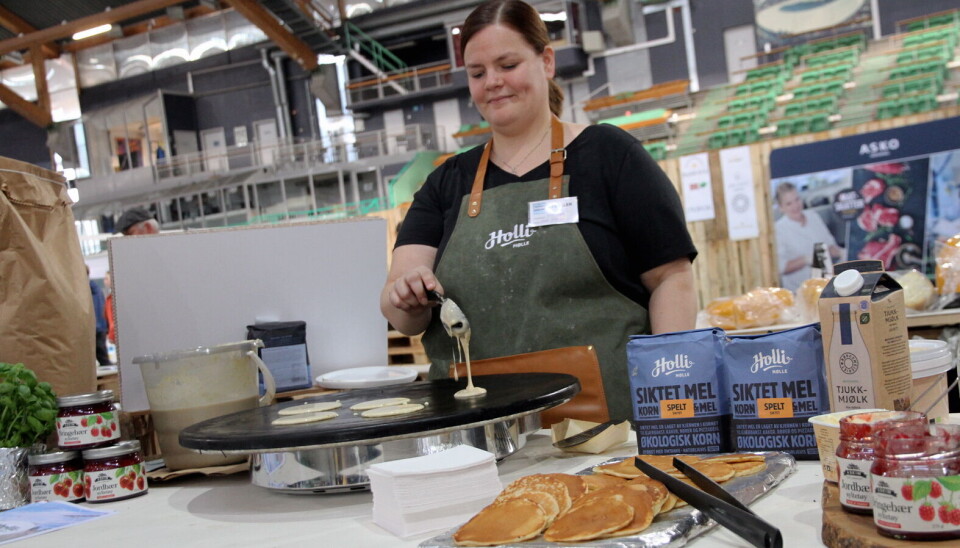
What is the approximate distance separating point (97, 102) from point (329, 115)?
6.07 m

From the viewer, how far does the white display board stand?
5.69 ft

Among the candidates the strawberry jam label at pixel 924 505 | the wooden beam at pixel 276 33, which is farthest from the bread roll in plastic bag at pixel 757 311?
the wooden beam at pixel 276 33

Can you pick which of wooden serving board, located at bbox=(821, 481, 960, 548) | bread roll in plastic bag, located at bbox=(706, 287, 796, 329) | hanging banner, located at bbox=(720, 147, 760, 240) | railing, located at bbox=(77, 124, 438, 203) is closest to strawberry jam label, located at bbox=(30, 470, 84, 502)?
wooden serving board, located at bbox=(821, 481, 960, 548)

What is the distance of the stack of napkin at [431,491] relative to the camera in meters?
1.00

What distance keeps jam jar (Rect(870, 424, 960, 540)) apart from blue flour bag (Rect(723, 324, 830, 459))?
1.07 feet

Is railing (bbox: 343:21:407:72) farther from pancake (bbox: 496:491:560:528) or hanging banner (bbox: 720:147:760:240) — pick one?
pancake (bbox: 496:491:560:528)

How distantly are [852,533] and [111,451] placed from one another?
110cm

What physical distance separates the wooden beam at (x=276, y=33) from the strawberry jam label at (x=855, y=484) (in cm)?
1691

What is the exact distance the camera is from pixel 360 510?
1.17 meters

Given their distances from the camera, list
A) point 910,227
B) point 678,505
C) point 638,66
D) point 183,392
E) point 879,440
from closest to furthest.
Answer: point 879,440
point 678,505
point 183,392
point 910,227
point 638,66

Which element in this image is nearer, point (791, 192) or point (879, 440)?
point (879, 440)

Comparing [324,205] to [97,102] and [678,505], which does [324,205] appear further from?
[678,505]

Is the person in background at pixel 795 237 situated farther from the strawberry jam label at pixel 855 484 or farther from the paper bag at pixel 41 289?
the strawberry jam label at pixel 855 484

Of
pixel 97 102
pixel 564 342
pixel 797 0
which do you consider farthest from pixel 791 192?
pixel 97 102
